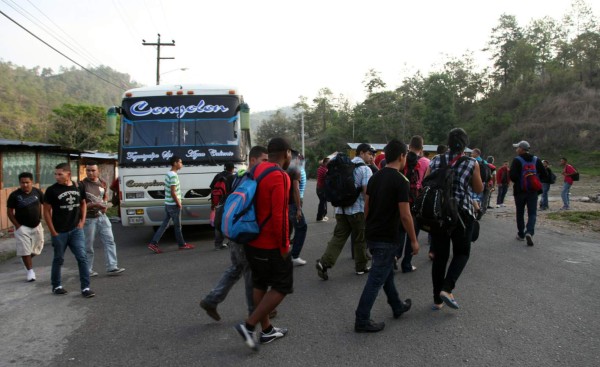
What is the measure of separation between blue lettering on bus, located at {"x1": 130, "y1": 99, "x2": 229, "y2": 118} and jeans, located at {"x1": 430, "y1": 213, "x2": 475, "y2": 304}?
571 cm

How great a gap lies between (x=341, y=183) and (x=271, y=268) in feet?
7.82

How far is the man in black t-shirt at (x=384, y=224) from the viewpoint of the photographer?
3896 millimetres

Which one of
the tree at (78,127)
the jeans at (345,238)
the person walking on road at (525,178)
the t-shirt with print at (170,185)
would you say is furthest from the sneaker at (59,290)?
the tree at (78,127)

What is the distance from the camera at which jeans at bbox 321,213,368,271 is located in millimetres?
5785

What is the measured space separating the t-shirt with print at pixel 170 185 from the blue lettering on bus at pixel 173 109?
1464 mm

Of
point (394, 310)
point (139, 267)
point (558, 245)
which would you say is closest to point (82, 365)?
point (394, 310)

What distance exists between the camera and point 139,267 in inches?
283

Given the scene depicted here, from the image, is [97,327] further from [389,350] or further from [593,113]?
[593,113]

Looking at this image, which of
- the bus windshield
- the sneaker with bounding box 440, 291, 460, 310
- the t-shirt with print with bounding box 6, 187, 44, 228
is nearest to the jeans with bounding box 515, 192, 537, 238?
the sneaker with bounding box 440, 291, 460, 310

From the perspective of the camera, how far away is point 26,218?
6.45 meters

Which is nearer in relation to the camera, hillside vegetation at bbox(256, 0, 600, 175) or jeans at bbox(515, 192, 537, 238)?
jeans at bbox(515, 192, 537, 238)

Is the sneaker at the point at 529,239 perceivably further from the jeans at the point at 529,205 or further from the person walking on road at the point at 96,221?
the person walking on road at the point at 96,221

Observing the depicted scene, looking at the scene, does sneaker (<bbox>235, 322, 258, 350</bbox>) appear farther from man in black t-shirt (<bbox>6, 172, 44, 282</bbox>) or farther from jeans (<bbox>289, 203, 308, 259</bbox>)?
man in black t-shirt (<bbox>6, 172, 44, 282</bbox>)

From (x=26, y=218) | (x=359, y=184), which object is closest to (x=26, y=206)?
(x=26, y=218)
